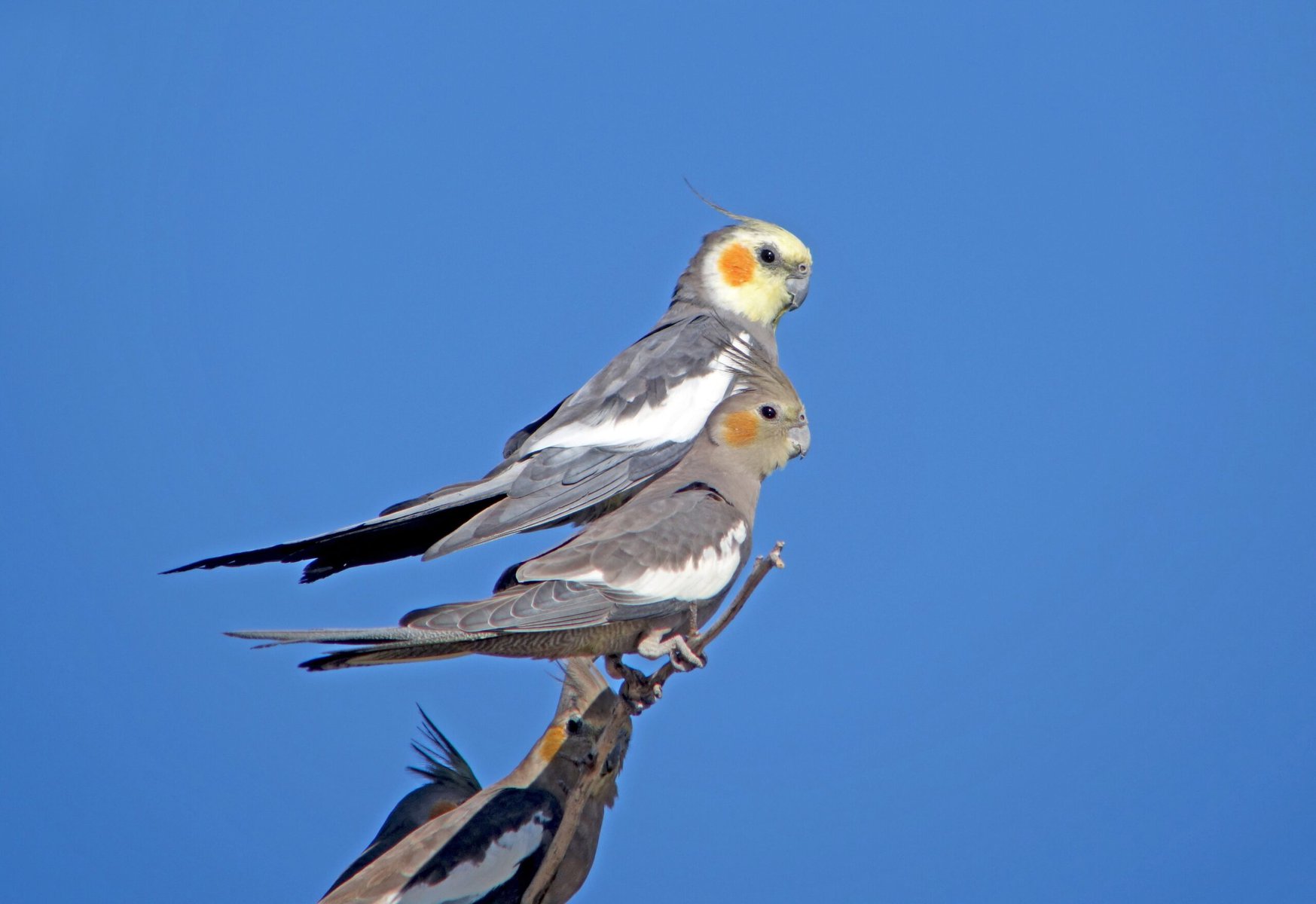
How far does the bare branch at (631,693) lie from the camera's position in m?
3.44

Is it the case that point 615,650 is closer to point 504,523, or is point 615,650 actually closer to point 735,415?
point 504,523

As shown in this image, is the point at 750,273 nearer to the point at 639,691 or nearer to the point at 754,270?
the point at 754,270

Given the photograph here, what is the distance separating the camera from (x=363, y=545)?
4168mm

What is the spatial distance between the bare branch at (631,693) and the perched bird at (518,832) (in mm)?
77

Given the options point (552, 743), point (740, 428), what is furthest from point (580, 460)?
point (552, 743)

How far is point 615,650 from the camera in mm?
4012

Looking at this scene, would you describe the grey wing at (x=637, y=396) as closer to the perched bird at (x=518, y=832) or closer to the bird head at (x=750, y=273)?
the bird head at (x=750, y=273)

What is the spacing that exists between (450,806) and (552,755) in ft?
2.22

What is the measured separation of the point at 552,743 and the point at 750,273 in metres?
2.27

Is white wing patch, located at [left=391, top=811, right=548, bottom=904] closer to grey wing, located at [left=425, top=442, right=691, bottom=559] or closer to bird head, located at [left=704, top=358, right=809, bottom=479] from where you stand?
grey wing, located at [left=425, top=442, right=691, bottom=559]

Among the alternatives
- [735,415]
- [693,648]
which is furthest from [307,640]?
[735,415]

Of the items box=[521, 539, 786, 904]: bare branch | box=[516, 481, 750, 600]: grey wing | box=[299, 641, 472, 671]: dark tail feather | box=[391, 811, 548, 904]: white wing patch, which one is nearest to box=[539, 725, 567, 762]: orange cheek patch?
box=[391, 811, 548, 904]: white wing patch

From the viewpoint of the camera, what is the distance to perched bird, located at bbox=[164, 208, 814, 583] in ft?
13.5

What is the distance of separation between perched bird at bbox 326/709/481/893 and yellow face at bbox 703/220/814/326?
2.29 metres
